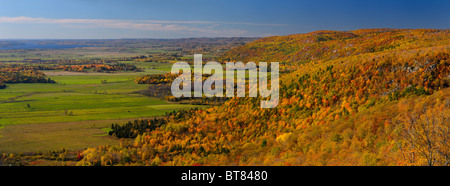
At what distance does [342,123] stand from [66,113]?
124596 mm

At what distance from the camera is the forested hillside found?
25.9 meters

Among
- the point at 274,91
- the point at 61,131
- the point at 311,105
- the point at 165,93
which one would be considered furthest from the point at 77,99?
the point at 311,105

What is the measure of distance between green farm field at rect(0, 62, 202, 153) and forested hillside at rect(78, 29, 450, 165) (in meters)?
25.0

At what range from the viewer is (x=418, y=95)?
37.4 m

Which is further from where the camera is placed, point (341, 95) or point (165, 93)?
point (165, 93)

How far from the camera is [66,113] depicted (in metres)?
130

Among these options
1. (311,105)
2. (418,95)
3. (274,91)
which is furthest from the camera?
(274,91)

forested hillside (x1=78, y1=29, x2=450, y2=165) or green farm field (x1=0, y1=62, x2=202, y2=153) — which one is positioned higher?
forested hillside (x1=78, y1=29, x2=450, y2=165)

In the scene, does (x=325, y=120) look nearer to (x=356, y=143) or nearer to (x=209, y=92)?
(x=356, y=143)

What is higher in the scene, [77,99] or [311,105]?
[311,105]

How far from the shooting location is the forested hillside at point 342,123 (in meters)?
25.9

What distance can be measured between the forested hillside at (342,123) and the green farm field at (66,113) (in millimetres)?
25012

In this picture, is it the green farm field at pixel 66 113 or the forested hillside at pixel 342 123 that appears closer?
the forested hillside at pixel 342 123

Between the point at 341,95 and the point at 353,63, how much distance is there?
1045 centimetres
